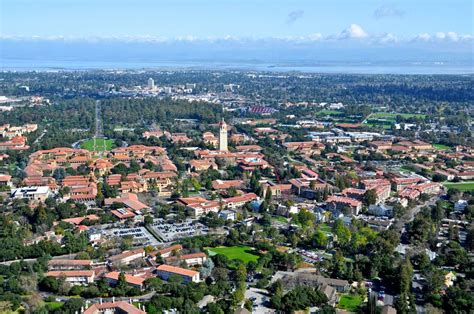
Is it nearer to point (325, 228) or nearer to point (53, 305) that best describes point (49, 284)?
point (53, 305)

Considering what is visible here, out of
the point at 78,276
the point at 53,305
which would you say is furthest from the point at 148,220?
the point at 53,305

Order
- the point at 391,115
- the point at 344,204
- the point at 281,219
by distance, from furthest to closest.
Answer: the point at 391,115, the point at 344,204, the point at 281,219

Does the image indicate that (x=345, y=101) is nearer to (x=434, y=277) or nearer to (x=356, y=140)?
(x=356, y=140)

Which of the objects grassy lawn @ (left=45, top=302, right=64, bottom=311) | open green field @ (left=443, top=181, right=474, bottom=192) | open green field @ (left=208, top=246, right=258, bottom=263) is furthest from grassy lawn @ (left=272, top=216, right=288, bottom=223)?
grassy lawn @ (left=45, top=302, right=64, bottom=311)

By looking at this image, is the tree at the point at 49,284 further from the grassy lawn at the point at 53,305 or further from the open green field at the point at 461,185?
the open green field at the point at 461,185

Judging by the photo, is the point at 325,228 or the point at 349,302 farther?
the point at 325,228

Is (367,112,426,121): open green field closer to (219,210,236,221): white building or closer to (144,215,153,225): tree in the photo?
(219,210,236,221): white building

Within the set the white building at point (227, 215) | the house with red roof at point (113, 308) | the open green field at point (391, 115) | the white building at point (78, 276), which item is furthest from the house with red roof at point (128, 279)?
the open green field at point (391, 115)

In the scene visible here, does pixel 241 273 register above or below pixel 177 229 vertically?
above
